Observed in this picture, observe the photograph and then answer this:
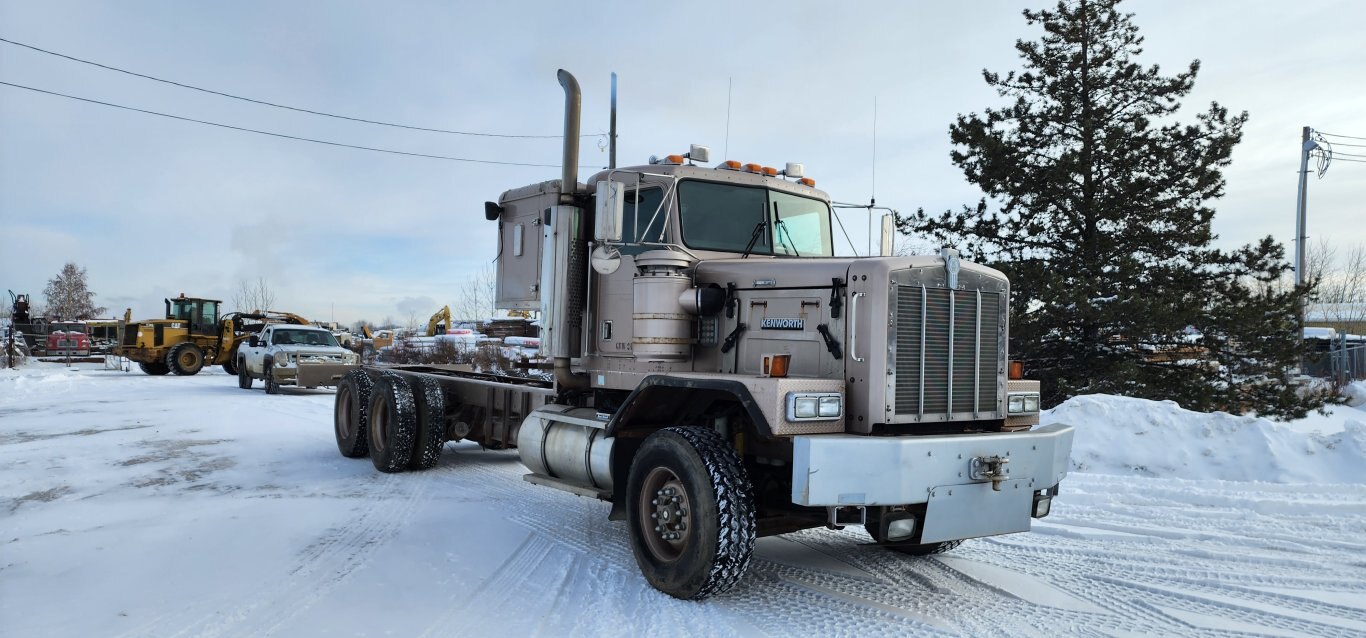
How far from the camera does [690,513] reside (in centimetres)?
473

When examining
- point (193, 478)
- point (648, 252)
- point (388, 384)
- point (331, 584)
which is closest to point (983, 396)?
point (648, 252)

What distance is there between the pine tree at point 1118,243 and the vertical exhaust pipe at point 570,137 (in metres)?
9.81

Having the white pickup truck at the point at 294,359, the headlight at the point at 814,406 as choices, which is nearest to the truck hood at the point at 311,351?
the white pickup truck at the point at 294,359

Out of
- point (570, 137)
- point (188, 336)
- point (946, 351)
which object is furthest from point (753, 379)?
point (188, 336)

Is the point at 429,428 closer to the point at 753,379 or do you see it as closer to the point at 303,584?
the point at 303,584

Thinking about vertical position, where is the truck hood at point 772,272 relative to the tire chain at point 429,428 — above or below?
above

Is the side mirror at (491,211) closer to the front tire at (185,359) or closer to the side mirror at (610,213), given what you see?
the side mirror at (610,213)

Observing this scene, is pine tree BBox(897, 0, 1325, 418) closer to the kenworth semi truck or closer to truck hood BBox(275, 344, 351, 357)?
the kenworth semi truck

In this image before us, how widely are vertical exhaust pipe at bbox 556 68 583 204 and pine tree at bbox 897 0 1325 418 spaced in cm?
981

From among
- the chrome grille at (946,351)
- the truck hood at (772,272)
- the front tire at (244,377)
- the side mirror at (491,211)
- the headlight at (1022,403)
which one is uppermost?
the side mirror at (491,211)

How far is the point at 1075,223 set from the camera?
15062 millimetres

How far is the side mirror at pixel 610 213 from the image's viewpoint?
18.2ft

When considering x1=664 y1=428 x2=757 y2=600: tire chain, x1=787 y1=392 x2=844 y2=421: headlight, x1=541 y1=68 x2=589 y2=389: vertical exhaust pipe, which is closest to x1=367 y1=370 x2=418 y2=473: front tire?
x1=541 y1=68 x2=589 y2=389: vertical exhaust pipe

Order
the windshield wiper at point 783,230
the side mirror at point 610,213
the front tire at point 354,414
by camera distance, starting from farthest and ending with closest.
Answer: the front tire at point 354,414 < the windshield wiper at point 783,230 < the side mirror at point 610,213
